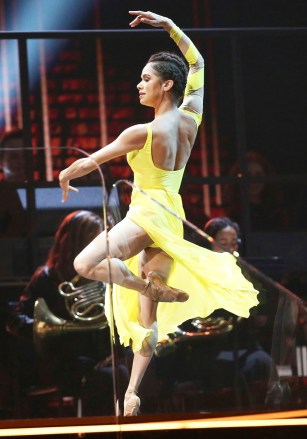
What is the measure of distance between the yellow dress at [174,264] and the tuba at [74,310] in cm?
81

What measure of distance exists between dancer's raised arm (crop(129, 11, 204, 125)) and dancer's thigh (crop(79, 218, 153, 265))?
0.44 metres

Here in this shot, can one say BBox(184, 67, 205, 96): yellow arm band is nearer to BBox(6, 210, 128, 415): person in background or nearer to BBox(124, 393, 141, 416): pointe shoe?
BBox(6, 210, 128, 415): person in background

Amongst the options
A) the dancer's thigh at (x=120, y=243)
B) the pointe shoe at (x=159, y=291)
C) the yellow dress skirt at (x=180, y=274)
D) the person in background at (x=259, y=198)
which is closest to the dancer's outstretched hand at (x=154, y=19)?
the yellow dress skirt at (x=180, y=274)

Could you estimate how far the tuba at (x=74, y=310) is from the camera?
450cm

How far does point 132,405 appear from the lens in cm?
365

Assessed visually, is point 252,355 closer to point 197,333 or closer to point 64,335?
point 197,333

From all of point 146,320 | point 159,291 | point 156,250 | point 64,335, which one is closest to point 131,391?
point 146,320

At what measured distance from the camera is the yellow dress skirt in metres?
3.62

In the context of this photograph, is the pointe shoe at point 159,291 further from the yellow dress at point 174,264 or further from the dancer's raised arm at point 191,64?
the dancer's raised arm at point 191,64

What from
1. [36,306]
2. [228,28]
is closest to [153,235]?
[36,306]

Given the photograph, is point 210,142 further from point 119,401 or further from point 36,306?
point 119,401

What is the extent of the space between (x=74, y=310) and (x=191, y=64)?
4.18ft

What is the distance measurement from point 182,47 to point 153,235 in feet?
2.14

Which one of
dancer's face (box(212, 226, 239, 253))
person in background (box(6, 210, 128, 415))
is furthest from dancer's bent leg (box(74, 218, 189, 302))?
person in background (box(6, 210, 128, 415))
